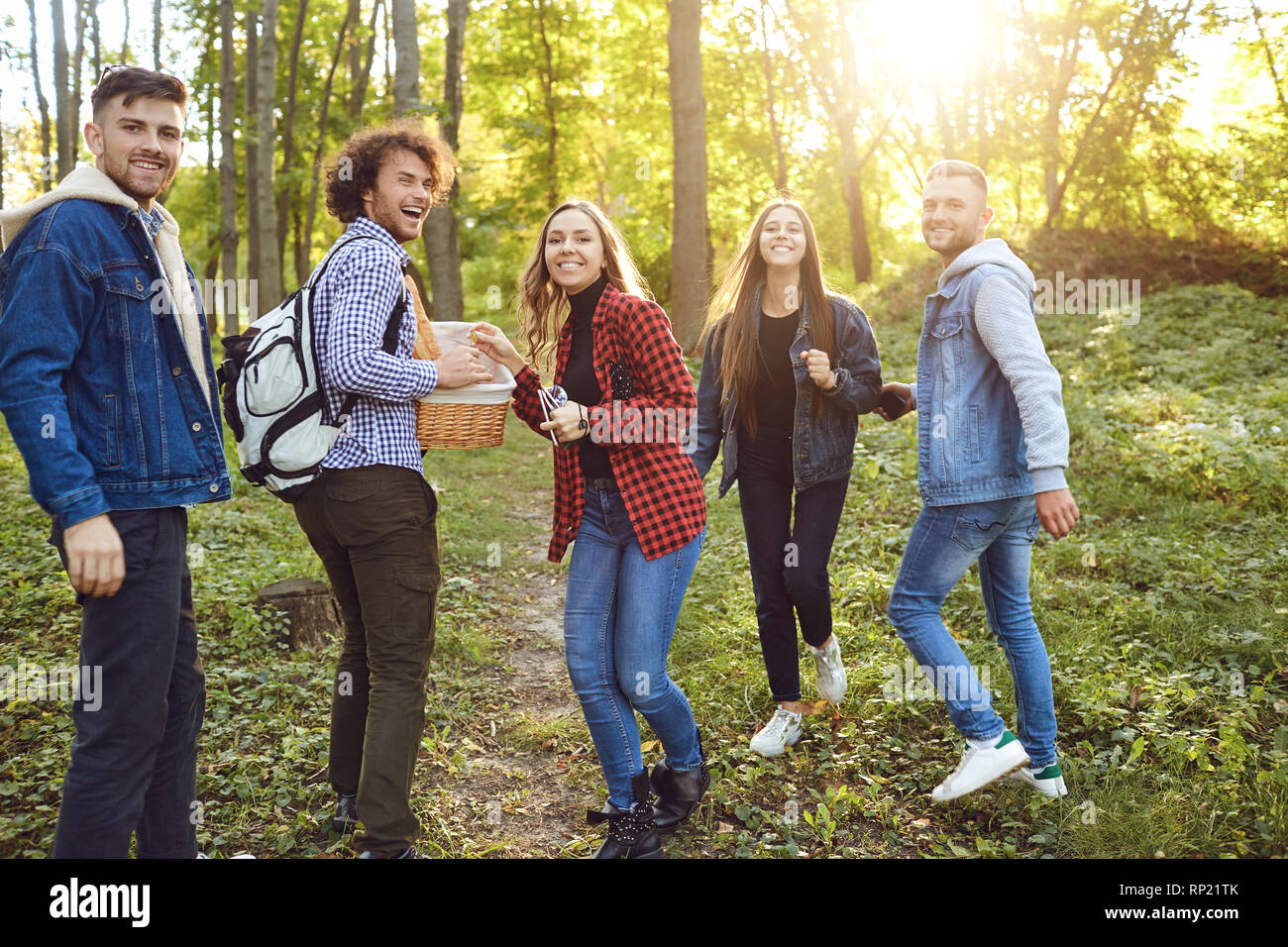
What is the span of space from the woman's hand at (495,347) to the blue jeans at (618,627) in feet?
1.85

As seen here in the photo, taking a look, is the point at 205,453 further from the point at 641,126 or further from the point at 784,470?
the point at 641,126

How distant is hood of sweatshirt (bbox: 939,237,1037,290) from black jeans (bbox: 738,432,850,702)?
43.9 inches

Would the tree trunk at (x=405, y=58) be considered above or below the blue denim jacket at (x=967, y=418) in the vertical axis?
above

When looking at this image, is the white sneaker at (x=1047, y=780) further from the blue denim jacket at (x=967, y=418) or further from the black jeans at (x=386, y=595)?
the black jeans at (x=386, y=595)

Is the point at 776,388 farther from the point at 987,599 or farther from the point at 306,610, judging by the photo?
the point at 306,610

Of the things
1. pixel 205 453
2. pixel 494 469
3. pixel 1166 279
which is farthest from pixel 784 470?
pixel 1166 279

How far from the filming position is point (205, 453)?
2.82 metres

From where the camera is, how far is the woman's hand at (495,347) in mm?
3414

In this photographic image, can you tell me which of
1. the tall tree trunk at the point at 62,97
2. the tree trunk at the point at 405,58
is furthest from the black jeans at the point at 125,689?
the tall tree trunk at the point at 62,97

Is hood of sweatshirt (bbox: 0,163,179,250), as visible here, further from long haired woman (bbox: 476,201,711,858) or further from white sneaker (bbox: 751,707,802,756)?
white sneaker (bbox: 751,707,802,756)

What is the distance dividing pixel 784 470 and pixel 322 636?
3.09 m

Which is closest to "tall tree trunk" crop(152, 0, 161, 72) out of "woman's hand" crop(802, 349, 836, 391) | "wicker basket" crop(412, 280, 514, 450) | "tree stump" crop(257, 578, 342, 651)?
"tree stump" crop(257, 578, 342, 651)

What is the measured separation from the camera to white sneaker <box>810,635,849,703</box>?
4.52m
